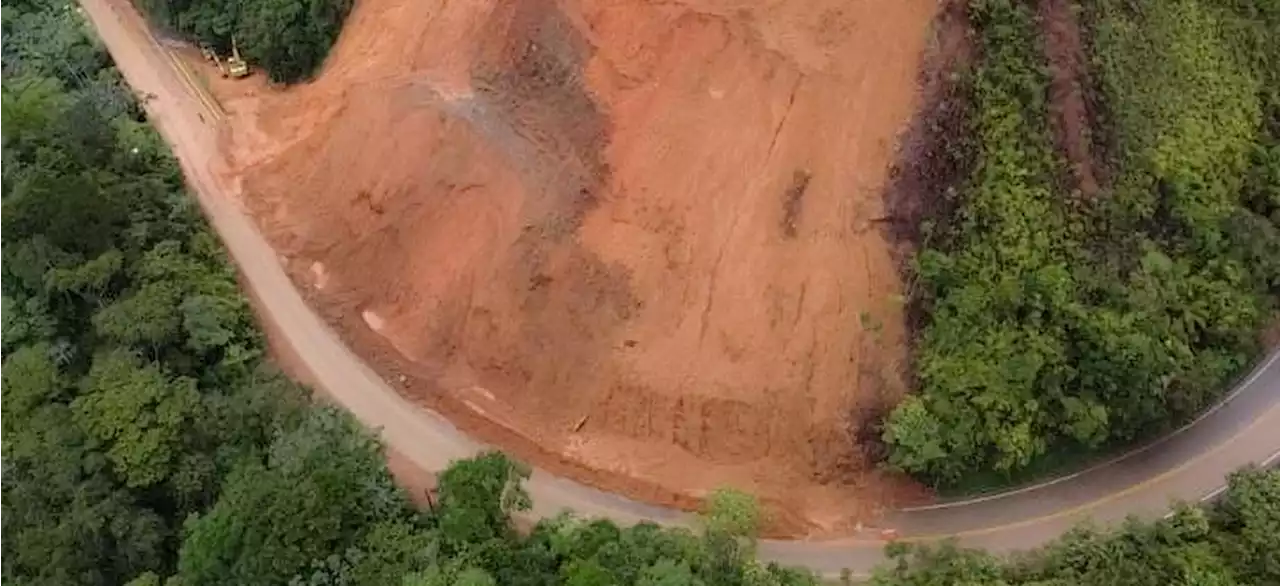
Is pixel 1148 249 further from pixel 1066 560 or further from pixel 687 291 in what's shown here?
pixel 687 291

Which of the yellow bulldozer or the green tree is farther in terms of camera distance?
the yellow bulldozer

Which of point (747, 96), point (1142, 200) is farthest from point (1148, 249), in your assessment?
point (747, 96)

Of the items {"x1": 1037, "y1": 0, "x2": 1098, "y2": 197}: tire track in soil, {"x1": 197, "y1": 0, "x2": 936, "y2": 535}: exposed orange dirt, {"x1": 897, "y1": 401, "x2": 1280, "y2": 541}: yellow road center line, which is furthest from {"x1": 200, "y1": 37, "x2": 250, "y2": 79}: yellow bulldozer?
{"x1": 897, "y1": 401, "x2": 1280, "y2": 541}: yellow road center line

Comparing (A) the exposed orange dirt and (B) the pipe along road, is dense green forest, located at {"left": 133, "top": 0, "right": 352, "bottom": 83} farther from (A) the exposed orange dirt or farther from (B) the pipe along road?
(B) the pipe along road

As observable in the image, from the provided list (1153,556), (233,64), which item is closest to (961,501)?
(1153,556)

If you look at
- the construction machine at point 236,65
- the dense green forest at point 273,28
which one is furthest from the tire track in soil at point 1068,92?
the construction machine at point 236,65

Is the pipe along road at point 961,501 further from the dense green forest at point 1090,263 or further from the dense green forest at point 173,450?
the dense green forest at point 173,450

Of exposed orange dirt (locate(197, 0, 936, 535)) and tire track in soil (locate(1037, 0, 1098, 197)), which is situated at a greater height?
tire track in soil (locate(1037, 0, 1098, 197))
